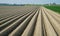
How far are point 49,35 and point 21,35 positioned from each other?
1.26 meters

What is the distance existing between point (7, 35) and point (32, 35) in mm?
1108

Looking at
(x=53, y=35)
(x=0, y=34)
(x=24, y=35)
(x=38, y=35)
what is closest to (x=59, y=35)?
(x=53, y=35)

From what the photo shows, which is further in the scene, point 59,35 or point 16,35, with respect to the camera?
point 59,35

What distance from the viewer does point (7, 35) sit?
6.55 meters

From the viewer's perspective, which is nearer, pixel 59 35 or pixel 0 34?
pixel 0 34

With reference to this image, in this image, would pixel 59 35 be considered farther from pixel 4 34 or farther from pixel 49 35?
pixel 4 34

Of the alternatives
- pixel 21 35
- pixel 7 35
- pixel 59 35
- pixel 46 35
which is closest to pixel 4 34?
pixel 7 35

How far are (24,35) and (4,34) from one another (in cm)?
91

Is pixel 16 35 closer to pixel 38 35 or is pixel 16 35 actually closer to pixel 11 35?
pixel 11 35

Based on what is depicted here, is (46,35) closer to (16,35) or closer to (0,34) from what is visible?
(16,35)

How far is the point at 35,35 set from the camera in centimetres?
663

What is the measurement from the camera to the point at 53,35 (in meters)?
6.77

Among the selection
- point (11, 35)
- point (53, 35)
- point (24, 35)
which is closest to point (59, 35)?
point (53, 35)

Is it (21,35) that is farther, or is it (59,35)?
(59,35)
